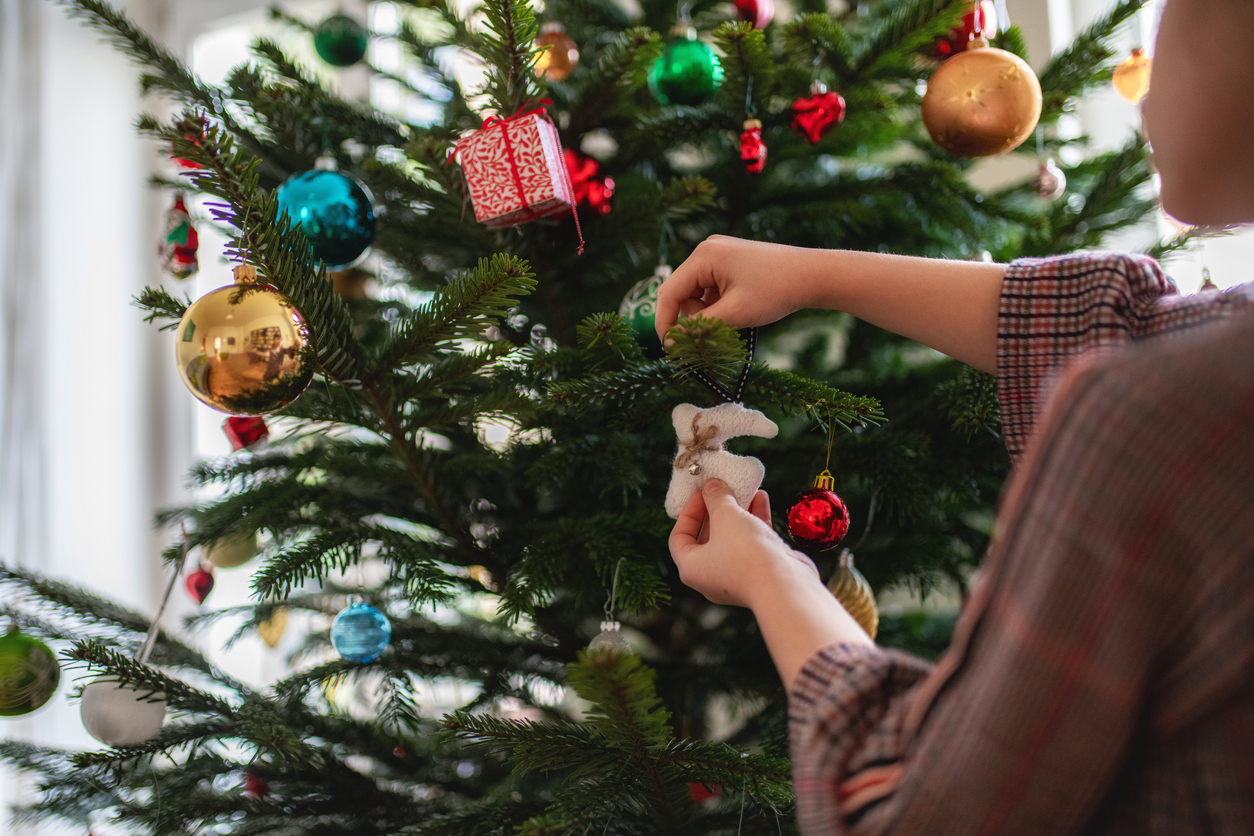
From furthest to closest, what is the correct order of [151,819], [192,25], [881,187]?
1. [192,25]
2. [881,187]
3. [151,819]

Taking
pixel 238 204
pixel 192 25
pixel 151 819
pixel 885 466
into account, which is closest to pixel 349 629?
pixel 151 819

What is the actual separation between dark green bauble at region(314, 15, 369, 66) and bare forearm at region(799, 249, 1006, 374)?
685mm

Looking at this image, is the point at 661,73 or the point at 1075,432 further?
the point at 661,73

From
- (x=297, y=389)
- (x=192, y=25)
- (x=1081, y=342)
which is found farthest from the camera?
(x=192, y=25)

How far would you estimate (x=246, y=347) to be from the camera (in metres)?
0.55

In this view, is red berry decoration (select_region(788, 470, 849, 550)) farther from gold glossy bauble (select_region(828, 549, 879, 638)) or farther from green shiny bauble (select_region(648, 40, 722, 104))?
green shiny bauble (select_region(648, 40, 722, 104))

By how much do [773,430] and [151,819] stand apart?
24.7 inches

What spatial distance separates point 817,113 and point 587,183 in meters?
0.21

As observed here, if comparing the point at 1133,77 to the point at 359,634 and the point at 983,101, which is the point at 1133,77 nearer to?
the point at 983,101

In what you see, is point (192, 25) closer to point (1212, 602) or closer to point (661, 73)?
point (661, 73)

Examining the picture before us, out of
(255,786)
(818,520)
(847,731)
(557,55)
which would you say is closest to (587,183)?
(557,55)

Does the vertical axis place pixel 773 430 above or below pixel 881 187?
below

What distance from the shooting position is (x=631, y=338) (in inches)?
20.5

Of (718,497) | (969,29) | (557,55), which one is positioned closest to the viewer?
(718,497)
